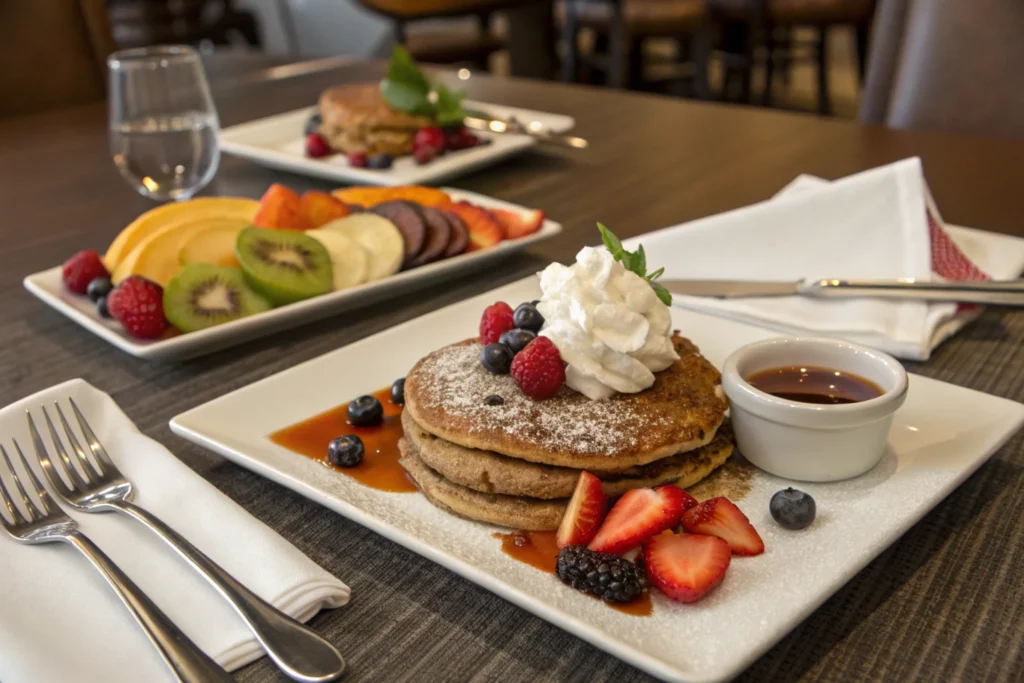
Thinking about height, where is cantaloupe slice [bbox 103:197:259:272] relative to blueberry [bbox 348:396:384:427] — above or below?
above

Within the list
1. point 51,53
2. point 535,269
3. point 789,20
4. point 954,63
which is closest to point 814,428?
point 535,269

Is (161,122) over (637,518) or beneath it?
over

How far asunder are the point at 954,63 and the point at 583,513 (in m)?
1.87

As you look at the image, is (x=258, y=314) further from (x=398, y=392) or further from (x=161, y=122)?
(x=161, y=122)

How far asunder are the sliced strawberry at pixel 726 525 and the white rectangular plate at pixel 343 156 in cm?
124

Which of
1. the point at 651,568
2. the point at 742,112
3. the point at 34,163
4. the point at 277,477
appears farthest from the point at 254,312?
the point at 742,112

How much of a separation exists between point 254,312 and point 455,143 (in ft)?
2.95

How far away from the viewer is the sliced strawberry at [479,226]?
5.25 ft

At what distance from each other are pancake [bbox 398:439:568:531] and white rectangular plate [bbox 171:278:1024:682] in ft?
0.04

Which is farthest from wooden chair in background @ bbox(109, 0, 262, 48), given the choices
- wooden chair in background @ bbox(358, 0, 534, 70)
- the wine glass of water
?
the wine glass of water

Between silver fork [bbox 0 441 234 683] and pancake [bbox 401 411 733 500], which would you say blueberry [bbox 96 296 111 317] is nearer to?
silver fork [bbox 0 441 234 683]

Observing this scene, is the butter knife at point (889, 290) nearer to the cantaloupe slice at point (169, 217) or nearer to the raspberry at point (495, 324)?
the raspberry at point (495, 324)

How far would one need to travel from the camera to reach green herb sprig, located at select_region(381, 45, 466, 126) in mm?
2111

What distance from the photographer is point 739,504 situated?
0.91 m
